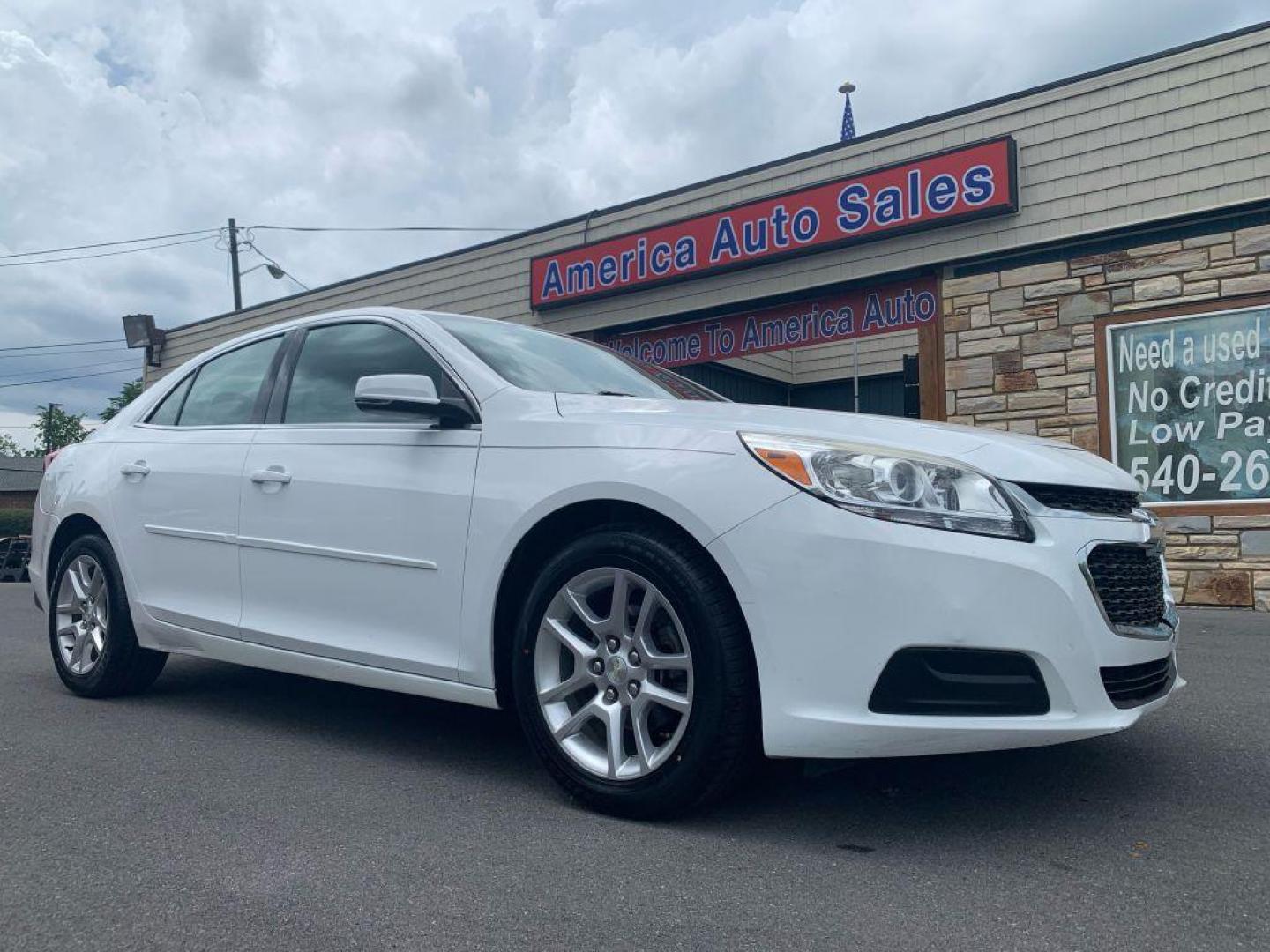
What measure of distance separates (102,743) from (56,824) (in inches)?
40.6

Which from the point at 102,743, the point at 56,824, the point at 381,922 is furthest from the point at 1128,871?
the point at 102,743

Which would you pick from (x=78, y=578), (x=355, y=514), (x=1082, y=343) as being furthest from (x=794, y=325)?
(x=355, y=514)

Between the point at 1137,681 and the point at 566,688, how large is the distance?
4.91ft

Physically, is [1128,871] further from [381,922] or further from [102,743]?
[102,743]

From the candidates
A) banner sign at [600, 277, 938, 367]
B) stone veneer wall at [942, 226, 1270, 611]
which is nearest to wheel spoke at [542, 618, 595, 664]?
stone veneer wall at [942, 226, 1270, 611]

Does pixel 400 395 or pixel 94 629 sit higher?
pixel 400 395

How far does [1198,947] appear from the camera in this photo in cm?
218

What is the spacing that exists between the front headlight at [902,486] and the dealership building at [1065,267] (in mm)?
6695

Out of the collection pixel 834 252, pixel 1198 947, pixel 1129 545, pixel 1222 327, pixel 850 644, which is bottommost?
pixel 1198 947

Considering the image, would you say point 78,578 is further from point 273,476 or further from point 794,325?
point 794,325

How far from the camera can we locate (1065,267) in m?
9.34

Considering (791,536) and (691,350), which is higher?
(691,350)

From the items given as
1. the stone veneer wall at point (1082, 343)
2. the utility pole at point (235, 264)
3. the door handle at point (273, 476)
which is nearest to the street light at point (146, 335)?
the utility pole at point (235, 264)

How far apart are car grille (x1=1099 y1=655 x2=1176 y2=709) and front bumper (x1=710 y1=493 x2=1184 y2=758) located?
0.04 meters
